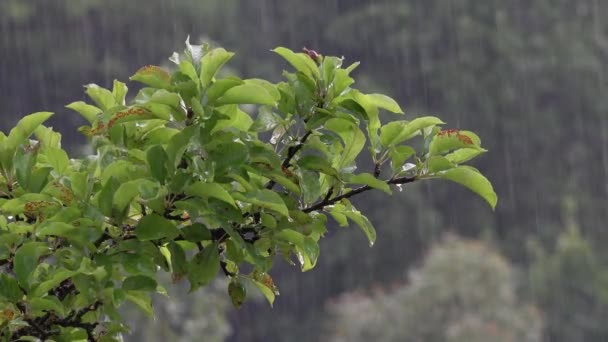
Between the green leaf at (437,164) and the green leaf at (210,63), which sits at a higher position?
the green leaf at (210,63)

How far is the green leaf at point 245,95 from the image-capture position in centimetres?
117

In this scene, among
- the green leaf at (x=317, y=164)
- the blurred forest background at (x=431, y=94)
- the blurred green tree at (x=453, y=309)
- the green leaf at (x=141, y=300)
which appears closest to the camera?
the green leaf at (x=317, y=164)

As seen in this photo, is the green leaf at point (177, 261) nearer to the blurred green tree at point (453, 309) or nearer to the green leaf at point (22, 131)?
the green leaf at point (22, 131)

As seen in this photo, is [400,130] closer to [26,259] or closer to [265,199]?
[265,199]

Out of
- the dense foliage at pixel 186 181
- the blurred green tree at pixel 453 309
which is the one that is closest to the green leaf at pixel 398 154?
the dense foliage at pixel 186 181

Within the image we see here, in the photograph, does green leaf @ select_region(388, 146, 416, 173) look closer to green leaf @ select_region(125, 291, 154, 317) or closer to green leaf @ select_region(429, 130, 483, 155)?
green leaf @ select_region(429, 130, 483, 155)

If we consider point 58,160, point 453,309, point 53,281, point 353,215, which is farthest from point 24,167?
point 453,309

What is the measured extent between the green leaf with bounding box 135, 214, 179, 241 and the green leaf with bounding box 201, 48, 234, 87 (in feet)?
0.47

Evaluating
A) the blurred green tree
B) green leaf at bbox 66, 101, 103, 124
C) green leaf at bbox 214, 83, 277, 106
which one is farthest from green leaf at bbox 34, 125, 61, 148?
the blurred green tree

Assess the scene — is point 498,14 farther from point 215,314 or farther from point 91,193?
point 91,193

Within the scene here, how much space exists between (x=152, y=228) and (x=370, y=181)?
0.23 metres

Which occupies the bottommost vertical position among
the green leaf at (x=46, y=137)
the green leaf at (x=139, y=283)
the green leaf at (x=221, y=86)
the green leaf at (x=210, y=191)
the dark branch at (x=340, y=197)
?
the green leaf at (x=139, y=283)

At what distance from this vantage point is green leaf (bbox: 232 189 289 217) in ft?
3.87

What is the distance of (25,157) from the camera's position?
1266 mm
